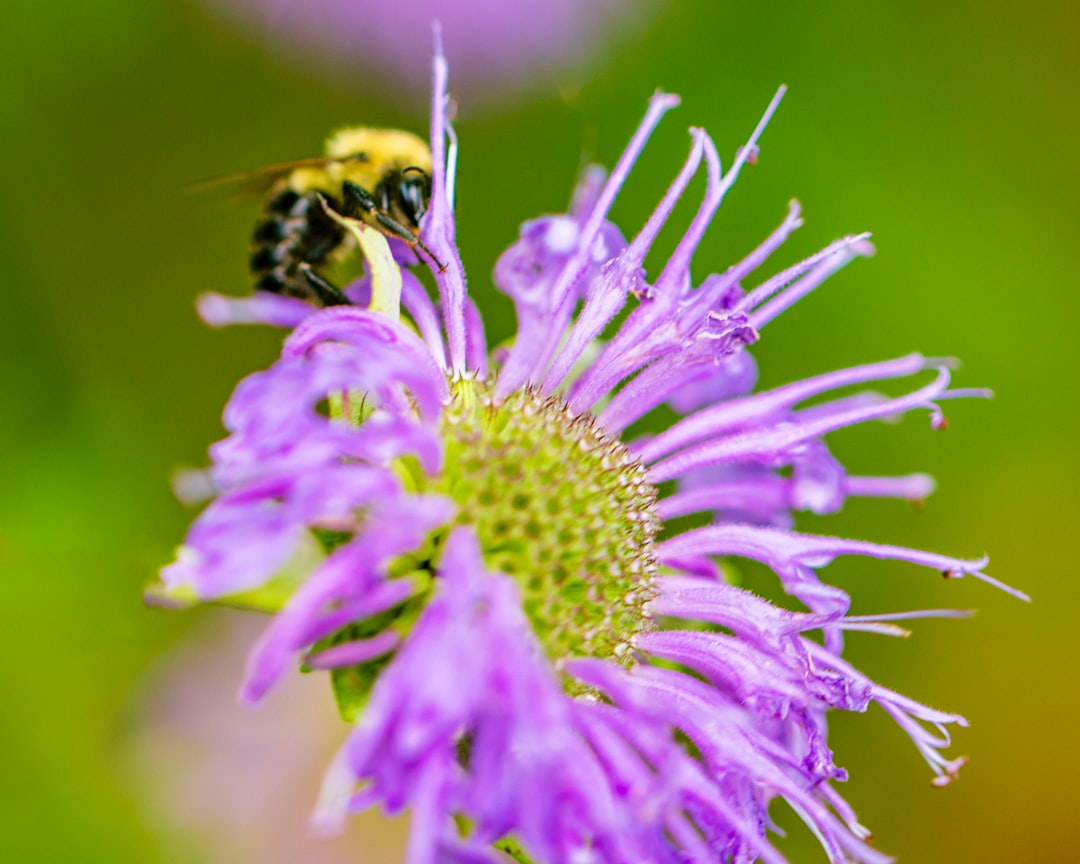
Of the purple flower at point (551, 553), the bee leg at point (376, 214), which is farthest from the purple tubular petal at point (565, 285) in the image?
the bee leg at point (376, 214)

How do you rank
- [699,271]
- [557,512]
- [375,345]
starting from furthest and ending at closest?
[699,271], [557,512], [375,345]

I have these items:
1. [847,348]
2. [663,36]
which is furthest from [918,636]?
[663,36]

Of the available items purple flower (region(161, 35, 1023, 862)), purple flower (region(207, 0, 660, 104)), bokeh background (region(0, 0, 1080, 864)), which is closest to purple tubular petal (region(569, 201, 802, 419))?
purple flower (region(161, 35, 1023, 862))

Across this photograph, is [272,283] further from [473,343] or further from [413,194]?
[473,343]

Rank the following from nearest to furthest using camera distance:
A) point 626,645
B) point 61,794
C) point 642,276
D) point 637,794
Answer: point 637,794, point 626,645, point 642,276, point 61,794

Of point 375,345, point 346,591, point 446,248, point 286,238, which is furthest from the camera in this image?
point 286,238

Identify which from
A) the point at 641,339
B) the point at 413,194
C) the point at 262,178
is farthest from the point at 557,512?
the point at 262,178

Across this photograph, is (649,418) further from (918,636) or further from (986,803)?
(986,803)
